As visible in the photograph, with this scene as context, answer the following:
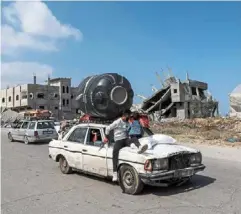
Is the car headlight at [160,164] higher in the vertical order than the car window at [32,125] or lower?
lower

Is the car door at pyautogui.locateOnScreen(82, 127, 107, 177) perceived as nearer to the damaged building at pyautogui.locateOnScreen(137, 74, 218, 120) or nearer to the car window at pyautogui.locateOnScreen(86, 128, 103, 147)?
the car window at pyautogui.locateOnScreen(86, 128, 103, 147)

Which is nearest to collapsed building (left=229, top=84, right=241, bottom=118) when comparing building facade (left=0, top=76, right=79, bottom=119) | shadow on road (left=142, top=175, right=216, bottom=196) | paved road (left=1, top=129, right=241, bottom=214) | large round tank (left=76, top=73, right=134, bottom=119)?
large round tank (left=76, top=73, right=134, bottom=119)

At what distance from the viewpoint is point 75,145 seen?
31.9ft

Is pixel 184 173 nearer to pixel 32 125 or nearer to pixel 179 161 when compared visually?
pixel 179 161

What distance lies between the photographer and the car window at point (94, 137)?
9148 millimetres

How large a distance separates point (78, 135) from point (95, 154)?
1267mm

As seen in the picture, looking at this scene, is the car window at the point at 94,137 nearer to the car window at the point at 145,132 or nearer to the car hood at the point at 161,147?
the car window at the point at 145,132

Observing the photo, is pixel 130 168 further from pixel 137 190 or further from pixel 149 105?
pixel 149 105

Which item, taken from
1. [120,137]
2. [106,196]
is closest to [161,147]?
[120,137]

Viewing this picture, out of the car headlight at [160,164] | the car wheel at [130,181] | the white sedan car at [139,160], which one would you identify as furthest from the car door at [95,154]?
the car headlight at [160,164]

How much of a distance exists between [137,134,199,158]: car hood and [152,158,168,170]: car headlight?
0.28 feet

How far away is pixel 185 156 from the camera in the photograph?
26.0 ft

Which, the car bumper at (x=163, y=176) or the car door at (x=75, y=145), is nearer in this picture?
the car bumper at (x=163, y=176)

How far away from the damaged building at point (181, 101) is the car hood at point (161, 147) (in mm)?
48343
